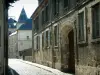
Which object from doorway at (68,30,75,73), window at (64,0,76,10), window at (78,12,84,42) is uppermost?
window at (64,0,76,10)

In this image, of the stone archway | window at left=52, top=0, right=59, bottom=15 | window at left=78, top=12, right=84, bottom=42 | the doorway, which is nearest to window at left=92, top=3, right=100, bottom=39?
window at left=78, top=12, right=84, bottom=42

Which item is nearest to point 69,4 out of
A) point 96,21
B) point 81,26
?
point 81,26

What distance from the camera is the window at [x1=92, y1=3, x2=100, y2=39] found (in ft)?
51.1

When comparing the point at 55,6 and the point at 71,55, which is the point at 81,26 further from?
the point at 55,6

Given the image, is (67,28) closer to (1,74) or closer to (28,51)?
(1,74)

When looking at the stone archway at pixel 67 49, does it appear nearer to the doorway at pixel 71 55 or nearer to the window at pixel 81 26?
the doorway at pixel 71 55

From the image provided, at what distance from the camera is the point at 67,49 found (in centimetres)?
2416

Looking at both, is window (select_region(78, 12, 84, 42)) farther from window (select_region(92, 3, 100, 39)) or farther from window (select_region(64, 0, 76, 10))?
window (select_region(92, 3, 100, 39))

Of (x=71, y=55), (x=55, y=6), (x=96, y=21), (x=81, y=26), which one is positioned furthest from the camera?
(x=55, y=6)

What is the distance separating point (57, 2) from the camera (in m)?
26.2

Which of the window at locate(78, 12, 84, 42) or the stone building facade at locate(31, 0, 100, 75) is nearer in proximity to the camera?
the stone building facade at locate(31, 0, 100, 75)

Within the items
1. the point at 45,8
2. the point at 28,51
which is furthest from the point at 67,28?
the point at 28,51

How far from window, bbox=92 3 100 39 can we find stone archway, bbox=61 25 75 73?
7652 mm

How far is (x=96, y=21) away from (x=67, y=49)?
8570mm
